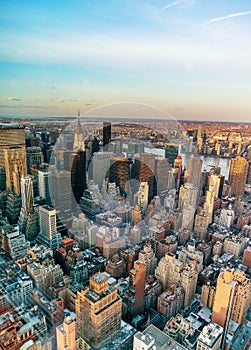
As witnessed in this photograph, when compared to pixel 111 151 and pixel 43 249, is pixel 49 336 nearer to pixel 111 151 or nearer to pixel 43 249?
pixel 43 249

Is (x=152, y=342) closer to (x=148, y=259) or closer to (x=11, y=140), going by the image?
(x=148, y=259)

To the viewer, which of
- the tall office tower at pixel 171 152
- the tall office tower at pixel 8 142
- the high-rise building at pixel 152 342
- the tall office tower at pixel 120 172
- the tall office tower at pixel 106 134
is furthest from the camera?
the tall office tower at pixel 8 142

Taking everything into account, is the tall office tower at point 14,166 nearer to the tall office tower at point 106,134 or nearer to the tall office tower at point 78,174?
the tall office tower at point 78,174

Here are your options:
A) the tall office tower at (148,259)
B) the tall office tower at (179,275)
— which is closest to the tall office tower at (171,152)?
the tall office tower at (148,259)

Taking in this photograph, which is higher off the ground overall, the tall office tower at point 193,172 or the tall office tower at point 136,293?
the tall office tower at point 193,172

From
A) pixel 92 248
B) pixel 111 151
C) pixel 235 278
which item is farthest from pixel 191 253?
pixel 111 151

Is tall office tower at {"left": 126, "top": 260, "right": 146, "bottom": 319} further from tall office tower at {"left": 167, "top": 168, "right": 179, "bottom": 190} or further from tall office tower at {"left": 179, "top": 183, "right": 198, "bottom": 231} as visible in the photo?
tall office tower at {"left": 167, "top": 168, "right": 179, "bottom": 190}

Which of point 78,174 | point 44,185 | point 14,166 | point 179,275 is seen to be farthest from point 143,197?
point 14,166
